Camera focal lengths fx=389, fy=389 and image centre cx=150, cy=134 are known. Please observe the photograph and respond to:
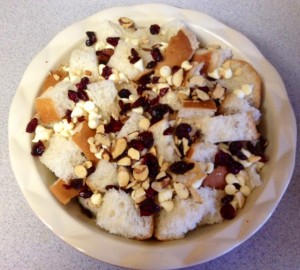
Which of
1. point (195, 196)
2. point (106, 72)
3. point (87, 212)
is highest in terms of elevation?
point (106, 72)

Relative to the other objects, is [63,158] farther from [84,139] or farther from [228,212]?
[228,212]

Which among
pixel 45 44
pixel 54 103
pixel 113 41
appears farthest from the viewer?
pixel 45 44

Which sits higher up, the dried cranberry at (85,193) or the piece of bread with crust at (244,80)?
the piece of bread with crust at (244,80)

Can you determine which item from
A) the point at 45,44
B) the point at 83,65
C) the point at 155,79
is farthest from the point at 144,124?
the point at 45,44

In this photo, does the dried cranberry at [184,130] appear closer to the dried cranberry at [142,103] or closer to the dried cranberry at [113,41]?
the dried cranberry at [142,103]

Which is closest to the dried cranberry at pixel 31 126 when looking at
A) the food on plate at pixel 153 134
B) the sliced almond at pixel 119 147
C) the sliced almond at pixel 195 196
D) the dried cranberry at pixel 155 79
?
the food on plate at pixel 153 134

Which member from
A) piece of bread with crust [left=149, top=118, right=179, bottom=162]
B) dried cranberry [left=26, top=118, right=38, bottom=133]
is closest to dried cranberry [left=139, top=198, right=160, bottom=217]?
piece of bread with crust [left=149, top=118, right=179, bottom=162]
